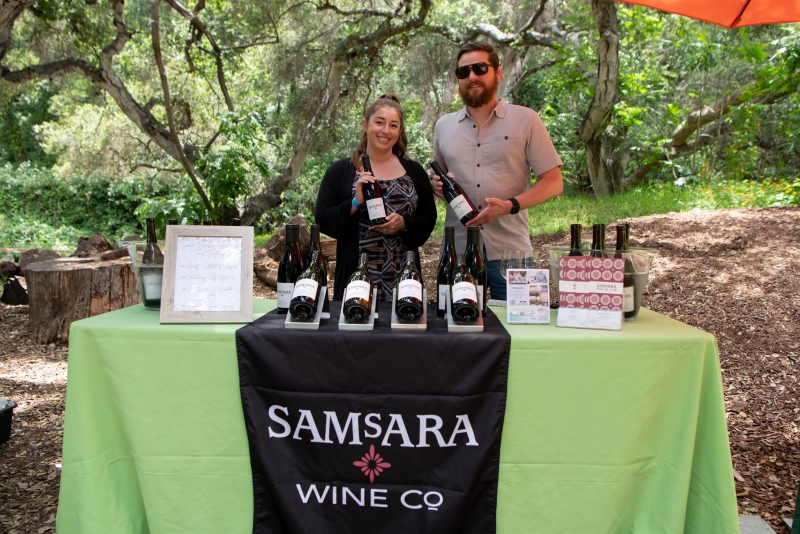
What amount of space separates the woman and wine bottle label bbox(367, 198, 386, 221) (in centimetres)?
9

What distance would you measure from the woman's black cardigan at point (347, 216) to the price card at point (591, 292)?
706 mm

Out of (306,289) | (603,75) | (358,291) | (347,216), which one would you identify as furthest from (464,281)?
(603,75)

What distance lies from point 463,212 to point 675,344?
801 mm

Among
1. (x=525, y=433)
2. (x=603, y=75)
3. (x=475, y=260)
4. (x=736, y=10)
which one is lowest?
(x=525, y=433)

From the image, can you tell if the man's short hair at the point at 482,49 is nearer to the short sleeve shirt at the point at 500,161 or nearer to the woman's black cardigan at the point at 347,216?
the short sleeve shirt at the point at 500,161

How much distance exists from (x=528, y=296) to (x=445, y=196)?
2.43 feet

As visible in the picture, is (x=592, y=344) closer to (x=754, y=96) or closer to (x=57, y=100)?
(x=754, y=96)

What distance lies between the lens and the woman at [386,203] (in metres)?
2.09

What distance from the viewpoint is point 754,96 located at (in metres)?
8.88

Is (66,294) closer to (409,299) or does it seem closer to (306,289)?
(306,289)

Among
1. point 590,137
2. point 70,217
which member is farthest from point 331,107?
Result: point 70,217

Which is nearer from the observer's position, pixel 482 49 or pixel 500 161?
pixel 482 49

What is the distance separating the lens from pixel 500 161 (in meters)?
2.22

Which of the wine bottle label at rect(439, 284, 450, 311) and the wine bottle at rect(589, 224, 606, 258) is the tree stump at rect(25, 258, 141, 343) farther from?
the wine bottle at rect(589, 224, 606, 258)
